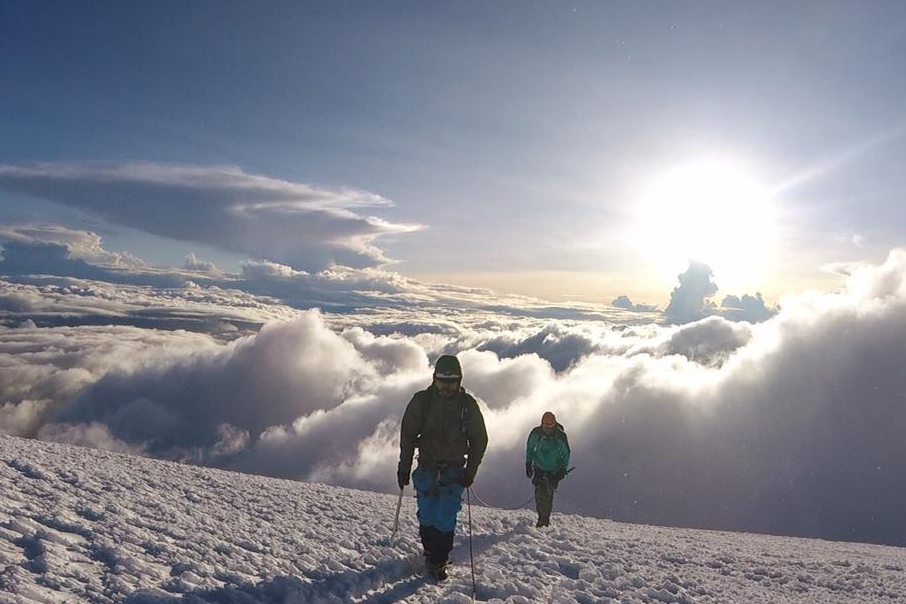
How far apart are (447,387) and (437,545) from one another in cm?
220

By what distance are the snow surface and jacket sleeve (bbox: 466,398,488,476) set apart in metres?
1.51

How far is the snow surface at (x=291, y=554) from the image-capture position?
4840 millimetres

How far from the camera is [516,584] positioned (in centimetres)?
690

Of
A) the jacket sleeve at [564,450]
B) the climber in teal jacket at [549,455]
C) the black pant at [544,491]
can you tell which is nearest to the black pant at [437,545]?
the black pant at [544,491]

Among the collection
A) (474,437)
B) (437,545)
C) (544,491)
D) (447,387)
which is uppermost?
(447,387)

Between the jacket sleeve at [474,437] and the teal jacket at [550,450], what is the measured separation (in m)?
6.17

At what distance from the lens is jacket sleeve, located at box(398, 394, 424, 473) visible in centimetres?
708

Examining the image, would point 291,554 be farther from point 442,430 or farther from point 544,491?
point 544,491

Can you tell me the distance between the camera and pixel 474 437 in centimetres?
717

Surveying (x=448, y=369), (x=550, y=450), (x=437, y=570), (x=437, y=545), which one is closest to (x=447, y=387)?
(x=448, y=369)

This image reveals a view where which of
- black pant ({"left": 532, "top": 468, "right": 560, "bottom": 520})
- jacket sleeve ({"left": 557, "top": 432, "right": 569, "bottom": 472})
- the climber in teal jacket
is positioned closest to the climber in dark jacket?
black pant ({"left": 532, "top": 468, "right": 560, "bottom": 520})

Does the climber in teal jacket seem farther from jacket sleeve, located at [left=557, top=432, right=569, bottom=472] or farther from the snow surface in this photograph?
the snow surface

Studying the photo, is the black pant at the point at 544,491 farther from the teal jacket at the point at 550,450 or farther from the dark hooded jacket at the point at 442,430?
the dark hooded jacket at the point at 442,430

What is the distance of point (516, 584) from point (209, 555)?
393cm
